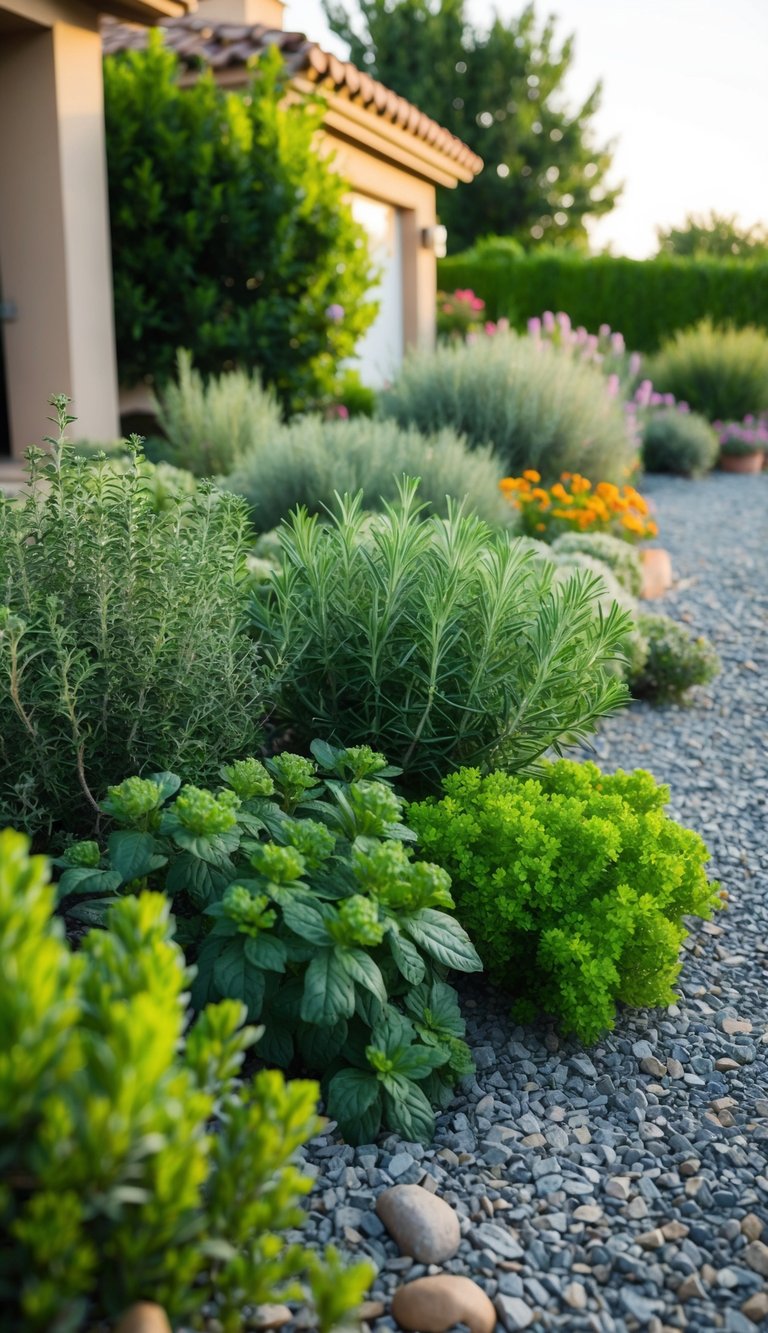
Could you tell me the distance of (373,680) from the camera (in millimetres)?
2768

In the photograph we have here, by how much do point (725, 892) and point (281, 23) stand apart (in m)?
15.6

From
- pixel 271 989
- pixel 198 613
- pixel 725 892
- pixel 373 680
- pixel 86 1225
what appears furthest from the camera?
pixel 725 892

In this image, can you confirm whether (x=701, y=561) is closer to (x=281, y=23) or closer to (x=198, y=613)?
(x=198, y=613)

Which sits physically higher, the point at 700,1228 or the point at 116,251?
the point at 116,251

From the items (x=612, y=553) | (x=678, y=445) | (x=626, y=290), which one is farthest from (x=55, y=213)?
(x=626, y=290)

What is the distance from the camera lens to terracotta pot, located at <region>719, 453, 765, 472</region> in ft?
41.7

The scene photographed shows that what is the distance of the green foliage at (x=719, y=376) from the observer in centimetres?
1430

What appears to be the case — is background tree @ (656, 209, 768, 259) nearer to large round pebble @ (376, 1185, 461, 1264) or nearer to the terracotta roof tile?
the terracotta roof tile

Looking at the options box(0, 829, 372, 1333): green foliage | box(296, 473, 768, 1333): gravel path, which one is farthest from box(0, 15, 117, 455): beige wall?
box(0, 829, 372, 1333): green foliage

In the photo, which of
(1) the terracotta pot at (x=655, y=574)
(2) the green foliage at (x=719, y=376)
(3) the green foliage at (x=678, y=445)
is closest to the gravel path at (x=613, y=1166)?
(1) the terracotta pot at (x=655, y=574)

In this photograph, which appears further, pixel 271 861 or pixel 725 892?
pixel 725 892

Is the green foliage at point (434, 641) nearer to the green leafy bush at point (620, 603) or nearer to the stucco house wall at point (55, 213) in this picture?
the green leafy bush at point (620, 603)

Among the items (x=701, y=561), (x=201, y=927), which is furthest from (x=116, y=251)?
(x=201, y=927)

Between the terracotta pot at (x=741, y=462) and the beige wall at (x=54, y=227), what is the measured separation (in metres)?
8.01
